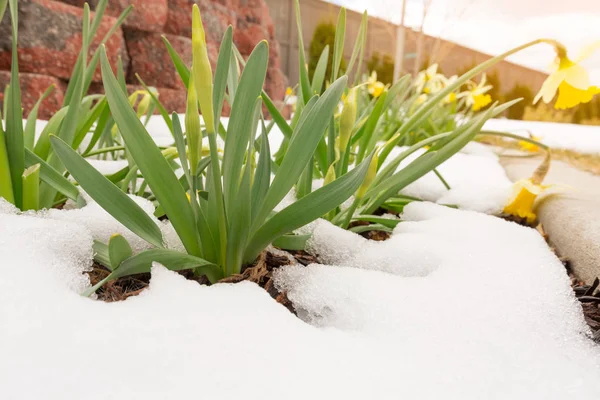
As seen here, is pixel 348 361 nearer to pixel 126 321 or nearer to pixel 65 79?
pixel 126 321

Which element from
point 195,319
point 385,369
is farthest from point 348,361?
point 195,319

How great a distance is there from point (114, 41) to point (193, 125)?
2.28 m

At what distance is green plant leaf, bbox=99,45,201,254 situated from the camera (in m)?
0.55

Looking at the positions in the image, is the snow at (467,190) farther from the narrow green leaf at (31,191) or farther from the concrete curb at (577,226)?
the narrow green leaf at (31,191)

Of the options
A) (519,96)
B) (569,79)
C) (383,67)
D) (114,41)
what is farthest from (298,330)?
(519,96)

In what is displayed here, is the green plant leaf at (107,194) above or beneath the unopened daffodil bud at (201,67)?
beneath

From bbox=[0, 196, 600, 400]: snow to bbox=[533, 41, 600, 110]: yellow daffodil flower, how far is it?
0.30 metres

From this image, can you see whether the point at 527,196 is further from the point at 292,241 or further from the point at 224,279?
the point at 224,279

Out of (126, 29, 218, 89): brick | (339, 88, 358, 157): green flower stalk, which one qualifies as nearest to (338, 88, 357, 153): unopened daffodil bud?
(339, 88, 358, 157): green flower stalk

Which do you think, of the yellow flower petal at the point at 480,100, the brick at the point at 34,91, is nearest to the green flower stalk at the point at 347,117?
the brick at the point at 34,91

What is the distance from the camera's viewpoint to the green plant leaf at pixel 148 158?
550 mm

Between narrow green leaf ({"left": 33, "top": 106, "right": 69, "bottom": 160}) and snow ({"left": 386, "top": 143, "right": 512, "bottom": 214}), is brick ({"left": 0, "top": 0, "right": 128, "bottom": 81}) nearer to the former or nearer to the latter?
narrow green leaf ({"left": 33, "top": 106, "right": 69, "bottom": 160})

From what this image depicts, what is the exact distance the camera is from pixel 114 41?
2492 mm

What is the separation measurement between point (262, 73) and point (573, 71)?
49cm
